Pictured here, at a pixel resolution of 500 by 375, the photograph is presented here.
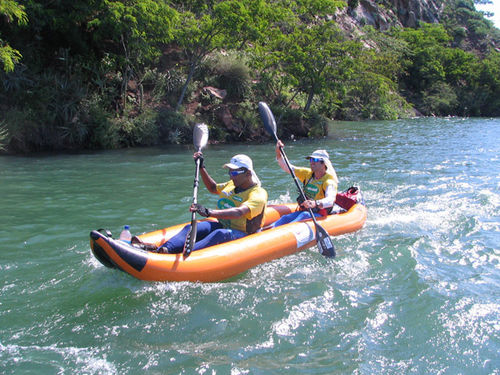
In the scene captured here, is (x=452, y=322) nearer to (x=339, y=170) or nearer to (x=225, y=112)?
(x=339, y=170)

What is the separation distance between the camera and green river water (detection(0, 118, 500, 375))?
10.3 ft

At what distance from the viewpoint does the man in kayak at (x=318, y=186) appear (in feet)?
18.7

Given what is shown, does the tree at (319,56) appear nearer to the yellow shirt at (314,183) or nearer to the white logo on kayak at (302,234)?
the yellow shirt at (314,183)

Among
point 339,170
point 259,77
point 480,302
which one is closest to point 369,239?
point 480,302

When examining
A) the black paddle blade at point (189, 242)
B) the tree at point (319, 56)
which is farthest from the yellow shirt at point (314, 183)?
the tree at point (319, 56)

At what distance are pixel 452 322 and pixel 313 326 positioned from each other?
1.23 metres

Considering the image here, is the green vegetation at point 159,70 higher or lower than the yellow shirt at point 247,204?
higher

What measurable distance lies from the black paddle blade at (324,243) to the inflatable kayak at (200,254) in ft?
0.58

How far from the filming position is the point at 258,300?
13.1 feet

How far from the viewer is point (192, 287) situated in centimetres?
412

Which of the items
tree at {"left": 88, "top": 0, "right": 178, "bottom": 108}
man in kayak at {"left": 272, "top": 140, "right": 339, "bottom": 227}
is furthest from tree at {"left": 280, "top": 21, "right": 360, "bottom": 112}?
man in kayak at {"left": 272, "top": 140, "right": 339, "bottom": 227}

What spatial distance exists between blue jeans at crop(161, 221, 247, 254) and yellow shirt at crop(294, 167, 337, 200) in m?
1.69

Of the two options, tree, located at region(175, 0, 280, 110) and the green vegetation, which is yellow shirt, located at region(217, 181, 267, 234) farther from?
tree, located at region(175, 0, 280, 110)

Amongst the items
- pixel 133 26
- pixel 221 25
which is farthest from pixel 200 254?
pixel 221 25
